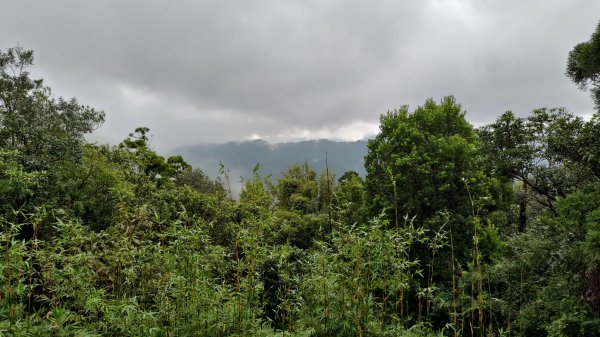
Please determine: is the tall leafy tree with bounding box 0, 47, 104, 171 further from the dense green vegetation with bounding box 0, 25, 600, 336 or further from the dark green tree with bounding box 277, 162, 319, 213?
the dark green tree with bounding box 277, 162, 319, 213

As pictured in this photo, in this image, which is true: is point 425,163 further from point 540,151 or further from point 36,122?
point 36,122

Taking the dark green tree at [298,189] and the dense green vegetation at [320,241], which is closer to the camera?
the dense green vegetation at [320,241]

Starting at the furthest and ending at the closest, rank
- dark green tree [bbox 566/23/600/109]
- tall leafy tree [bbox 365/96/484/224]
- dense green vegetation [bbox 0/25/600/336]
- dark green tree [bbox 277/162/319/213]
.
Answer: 1. dark green tree [bbox 277/162/319/213]
2. tall leafy tree [bbox 365/96/484/224]
3. dark green tree [bbox 566/23/600/109]
4. dense green vegetation [bbox 0/25/600/336]

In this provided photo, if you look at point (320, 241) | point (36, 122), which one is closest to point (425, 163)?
point (320, 241)

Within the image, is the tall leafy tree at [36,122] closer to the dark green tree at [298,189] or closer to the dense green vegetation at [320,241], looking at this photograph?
the dense green vegetation at [320,241]

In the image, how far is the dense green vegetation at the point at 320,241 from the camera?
99.8 inches

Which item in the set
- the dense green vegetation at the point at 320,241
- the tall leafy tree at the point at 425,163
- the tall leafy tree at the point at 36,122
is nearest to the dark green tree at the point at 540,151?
the dense green vegetation at the point at 320,241

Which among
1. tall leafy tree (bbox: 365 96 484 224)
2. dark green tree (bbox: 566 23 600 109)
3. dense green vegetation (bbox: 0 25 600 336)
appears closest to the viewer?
dense green vegetation (bbox: 0 25 600 336)

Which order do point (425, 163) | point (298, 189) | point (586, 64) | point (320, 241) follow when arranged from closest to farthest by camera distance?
point (320, 241), point (586, 64), point (425, 163), point (298, 189)

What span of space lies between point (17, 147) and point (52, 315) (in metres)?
10.5

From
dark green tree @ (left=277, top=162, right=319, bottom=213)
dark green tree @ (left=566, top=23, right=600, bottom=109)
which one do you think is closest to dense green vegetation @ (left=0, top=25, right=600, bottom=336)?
dark green tree @ (left=566, top=23, right=600, bottom=109)

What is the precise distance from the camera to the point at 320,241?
2.94 metres

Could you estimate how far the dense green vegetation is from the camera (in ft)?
8.32

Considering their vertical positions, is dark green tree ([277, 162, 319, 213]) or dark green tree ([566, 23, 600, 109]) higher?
dark green tree ([566, 23, 600, 109])
